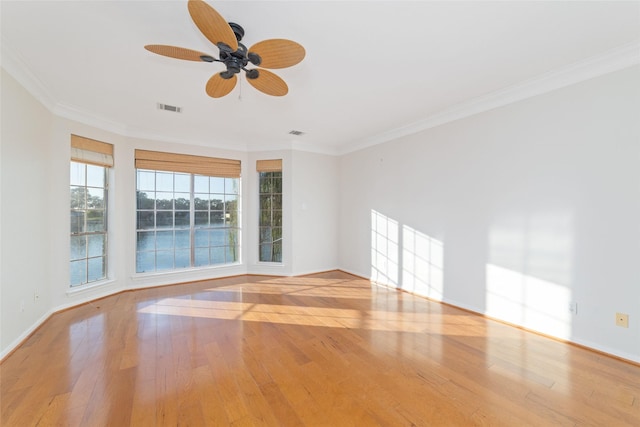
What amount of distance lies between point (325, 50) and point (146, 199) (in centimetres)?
397

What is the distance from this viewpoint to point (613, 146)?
2.36 metres

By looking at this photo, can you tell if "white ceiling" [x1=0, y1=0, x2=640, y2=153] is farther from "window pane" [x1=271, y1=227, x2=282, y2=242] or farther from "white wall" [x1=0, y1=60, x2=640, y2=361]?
"window pane" [x1=271, y1=227, x2=282, y2=242]

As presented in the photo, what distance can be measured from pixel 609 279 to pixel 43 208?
5984 millimetres

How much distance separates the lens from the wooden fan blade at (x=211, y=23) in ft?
4.58

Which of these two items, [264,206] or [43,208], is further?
[264,206]

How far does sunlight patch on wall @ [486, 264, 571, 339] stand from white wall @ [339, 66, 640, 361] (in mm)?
10

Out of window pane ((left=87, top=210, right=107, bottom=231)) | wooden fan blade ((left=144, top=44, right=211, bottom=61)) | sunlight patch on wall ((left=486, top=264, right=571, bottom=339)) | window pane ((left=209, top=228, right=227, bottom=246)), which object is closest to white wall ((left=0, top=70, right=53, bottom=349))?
window pane ((left=87, top=210, right=107, bottom=231))

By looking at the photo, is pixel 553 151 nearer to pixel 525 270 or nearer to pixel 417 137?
pixel 525 270

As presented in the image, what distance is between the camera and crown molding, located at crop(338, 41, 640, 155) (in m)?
2.29

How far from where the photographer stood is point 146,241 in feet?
14.8

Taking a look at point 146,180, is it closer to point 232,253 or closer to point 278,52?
point 232,253

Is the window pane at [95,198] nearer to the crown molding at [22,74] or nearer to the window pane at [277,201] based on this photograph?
the crown molding at [22,74]

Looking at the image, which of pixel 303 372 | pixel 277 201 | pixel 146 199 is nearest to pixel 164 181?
pixel 146 199

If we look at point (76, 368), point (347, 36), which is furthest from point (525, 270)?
point (76, 368)
